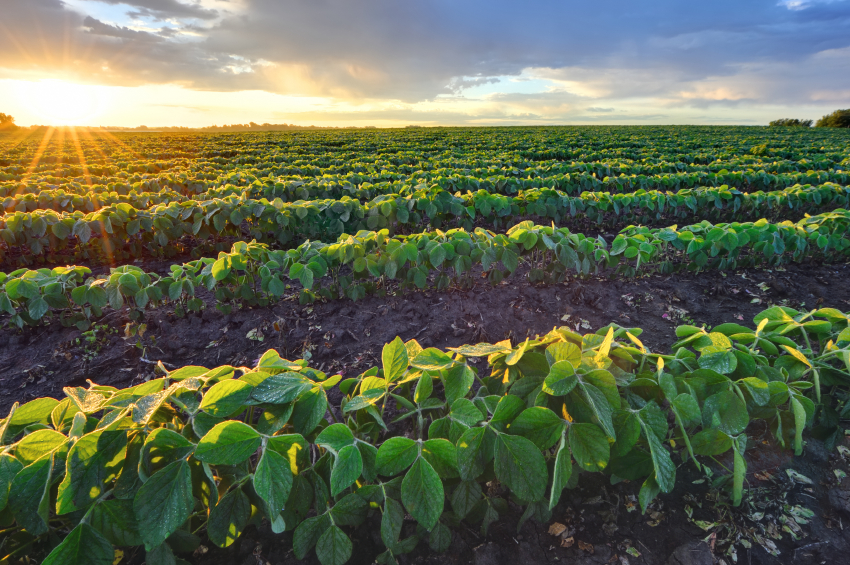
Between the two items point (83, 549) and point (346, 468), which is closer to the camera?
point (83, 549)

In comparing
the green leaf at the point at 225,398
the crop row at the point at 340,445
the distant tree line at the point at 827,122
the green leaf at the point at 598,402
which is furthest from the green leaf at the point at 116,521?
the distant tree line at the point at 827,122

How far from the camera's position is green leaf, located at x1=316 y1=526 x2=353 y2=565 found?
111cm

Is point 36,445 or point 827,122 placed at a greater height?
point 827,122

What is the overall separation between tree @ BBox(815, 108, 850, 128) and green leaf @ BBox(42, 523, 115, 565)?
3476 inches

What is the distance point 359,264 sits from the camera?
3.29 metres

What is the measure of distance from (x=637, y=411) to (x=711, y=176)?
9.97 meters

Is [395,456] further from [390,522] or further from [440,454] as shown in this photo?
[390,522]

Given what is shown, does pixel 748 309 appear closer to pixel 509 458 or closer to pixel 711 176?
pixel 509 458

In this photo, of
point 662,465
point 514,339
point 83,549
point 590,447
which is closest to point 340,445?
point 83,549

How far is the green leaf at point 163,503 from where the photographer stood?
0.87 m

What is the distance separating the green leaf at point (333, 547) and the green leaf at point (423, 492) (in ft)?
0.94

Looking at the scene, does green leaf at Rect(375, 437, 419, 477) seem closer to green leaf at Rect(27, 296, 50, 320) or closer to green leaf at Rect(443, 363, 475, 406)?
green leaf at Rect(443, 363, 475, 406)

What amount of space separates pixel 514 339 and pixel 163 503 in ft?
9.45

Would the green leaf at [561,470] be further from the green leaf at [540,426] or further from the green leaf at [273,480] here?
the green leaf at [273,480]
